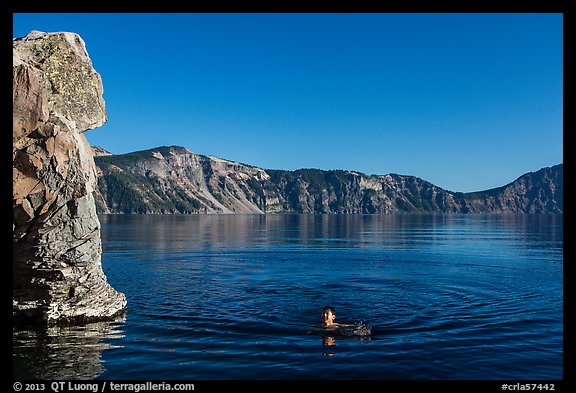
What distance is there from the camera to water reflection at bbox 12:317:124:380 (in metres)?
15.6

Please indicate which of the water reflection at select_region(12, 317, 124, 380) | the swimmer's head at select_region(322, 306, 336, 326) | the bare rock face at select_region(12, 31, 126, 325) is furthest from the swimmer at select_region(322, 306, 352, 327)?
the bare rock face at select_region(12, 31, 126, 325)

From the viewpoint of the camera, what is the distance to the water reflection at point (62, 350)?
15.6 meters

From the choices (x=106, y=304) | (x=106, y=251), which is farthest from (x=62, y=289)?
(x=106, y=251)

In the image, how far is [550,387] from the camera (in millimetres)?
13172

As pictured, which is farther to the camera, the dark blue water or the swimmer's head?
the swimmer's head

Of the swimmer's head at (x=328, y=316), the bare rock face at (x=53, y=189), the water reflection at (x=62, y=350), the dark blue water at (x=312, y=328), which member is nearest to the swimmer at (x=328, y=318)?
the swimmer's head at (x=328, y=316)

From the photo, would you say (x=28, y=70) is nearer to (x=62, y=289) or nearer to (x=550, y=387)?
(x=62, y=289)

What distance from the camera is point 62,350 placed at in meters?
17.9

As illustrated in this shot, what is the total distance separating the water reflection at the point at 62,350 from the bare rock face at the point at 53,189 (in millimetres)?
1174

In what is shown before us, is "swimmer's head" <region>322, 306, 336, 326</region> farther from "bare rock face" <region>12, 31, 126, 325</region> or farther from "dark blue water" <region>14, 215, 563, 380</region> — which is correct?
"bare rock face" <region>12, 31, 126, 325</region>

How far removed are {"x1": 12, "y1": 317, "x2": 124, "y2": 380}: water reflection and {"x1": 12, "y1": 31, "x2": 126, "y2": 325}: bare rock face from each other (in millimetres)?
1174

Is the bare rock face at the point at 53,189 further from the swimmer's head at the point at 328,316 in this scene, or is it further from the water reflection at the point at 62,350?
the swimmer's head at the point at 328,316

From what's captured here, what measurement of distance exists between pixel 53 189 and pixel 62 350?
7094mm

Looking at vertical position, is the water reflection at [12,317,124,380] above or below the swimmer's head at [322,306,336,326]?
below
